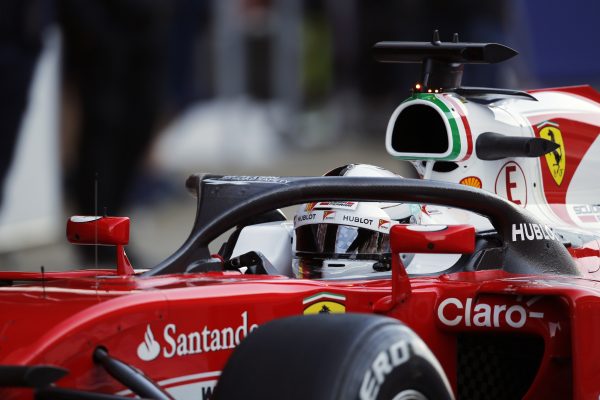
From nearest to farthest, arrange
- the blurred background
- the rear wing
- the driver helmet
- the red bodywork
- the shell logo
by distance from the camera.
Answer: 1. the red bodywork
2. the rear wing
3. the driver helmet
4. the shell logo
5. the blurred background

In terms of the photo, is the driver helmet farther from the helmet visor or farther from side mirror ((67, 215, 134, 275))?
side mirror ((67, 215, 134, 275))

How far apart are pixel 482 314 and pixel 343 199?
0.63m

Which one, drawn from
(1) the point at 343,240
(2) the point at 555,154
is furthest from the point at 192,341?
(2) the point at 555,154

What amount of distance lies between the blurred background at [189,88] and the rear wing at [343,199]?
1.27 ft

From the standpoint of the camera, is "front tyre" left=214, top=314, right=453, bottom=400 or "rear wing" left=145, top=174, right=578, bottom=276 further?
"rear wing" left=145, top=174, right=578, bottom=276

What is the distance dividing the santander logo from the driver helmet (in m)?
1.29

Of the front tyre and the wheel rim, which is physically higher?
the front tyre

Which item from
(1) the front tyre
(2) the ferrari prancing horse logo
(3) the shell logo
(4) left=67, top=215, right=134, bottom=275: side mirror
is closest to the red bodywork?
(4) left=67, top=215, right=134, bottom=275: side mirror

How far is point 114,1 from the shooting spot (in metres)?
9.95

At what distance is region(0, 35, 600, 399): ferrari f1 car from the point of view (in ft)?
12.6

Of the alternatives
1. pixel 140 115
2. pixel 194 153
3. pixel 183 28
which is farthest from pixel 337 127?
pixel 140 115

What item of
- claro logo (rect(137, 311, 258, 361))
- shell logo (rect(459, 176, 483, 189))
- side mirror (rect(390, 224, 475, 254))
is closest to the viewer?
claro logo (rect(137, 311, 258, 361))

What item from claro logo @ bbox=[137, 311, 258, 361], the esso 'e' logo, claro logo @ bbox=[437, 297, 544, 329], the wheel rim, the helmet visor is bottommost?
the wheel rim

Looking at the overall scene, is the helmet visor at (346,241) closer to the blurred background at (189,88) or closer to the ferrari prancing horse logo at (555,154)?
the blurred background at (189,88)
